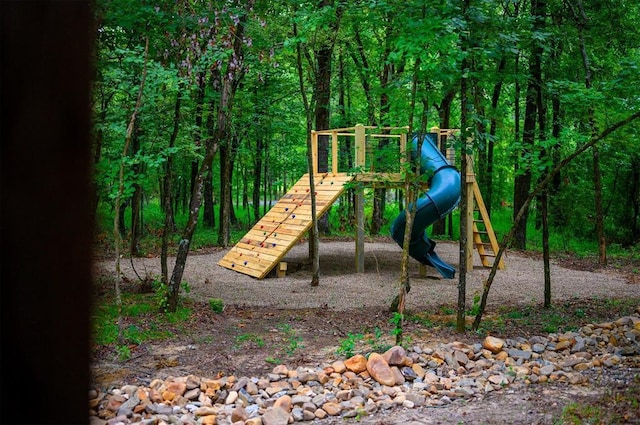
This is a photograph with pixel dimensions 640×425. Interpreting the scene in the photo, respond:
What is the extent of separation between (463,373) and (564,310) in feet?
11.1

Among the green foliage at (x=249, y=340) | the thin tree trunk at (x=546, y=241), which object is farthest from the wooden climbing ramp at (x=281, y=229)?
the thin tree trunk at (x=546, y=241)

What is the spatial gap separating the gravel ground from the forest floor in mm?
20

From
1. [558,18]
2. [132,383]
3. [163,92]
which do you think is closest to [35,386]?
[132,383]

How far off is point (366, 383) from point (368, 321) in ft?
8.30

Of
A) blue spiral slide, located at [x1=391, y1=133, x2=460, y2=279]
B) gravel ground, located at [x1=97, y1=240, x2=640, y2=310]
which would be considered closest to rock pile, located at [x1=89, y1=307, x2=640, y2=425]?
gravel ground, located at [x1=97, y1=240, x2=640, y2=310]

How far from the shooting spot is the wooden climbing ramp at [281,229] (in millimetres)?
11250

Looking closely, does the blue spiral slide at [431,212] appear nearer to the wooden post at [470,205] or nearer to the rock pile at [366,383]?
the wooden post at [470,205]

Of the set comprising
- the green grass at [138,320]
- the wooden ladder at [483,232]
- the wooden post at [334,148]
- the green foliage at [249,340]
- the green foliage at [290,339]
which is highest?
the wooden post at [334,148]

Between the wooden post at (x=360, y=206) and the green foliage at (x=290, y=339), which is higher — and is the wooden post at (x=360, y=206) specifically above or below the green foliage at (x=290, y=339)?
above

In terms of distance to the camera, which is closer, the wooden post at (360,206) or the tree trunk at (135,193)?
the tree trunk at (135,193)

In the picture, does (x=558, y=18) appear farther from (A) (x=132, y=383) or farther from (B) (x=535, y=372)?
(A) (x=132, y=383)

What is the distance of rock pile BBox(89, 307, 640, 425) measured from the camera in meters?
4.48

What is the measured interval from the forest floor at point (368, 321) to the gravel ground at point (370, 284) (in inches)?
0.8

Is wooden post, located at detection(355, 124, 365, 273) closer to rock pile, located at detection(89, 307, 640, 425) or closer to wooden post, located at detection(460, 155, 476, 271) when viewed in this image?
wooden post, located at detection(460, 155, 476, 271)
